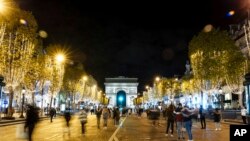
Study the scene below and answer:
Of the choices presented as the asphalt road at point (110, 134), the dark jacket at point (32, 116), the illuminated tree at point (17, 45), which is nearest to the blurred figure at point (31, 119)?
the dark jacket at point (32, 116)

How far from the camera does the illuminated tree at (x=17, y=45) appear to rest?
47.2 metres

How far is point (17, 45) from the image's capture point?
4875 cm

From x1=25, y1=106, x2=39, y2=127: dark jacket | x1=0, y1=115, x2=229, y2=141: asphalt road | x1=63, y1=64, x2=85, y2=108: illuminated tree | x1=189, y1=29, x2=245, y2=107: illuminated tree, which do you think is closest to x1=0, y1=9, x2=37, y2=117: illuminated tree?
x1=0, y1=115, x2=229, y2=141: asphalt road

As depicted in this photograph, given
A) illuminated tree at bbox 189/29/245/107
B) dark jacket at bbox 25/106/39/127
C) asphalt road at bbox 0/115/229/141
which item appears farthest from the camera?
illuminated tree at bbox 189/29/245/107

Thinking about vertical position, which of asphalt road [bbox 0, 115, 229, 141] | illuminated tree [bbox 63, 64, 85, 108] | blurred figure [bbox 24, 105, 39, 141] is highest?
illuminated tree [bbox 63, 64, 85, 108]

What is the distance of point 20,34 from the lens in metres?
48.5

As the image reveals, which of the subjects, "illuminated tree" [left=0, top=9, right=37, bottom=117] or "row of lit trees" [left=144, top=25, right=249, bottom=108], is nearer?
"illuminated tree" [left=0, top=9, right=37, bottom=117]

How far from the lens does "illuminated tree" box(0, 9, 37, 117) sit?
47188mm

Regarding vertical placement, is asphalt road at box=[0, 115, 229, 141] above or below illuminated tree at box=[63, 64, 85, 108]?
below

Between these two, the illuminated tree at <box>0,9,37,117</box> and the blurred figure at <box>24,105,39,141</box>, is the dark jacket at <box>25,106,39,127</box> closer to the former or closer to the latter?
the blurred figure at <box>24,105,39,141</box>

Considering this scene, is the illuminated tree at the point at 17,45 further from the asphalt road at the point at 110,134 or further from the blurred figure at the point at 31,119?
the blurred figure at the point at 31,119

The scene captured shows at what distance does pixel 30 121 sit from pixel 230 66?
47097 millimetres

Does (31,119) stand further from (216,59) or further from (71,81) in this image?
(71,81)

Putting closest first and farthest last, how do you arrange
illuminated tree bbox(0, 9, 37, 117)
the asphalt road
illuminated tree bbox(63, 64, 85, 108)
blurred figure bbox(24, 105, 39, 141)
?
→ blurred figure bbox(24, 105, 39, 141) → the asphalt road → illuminated tree bbox(0, 9, 37, 117) → illuminated tree bbox(63, 64, 85, 108)
